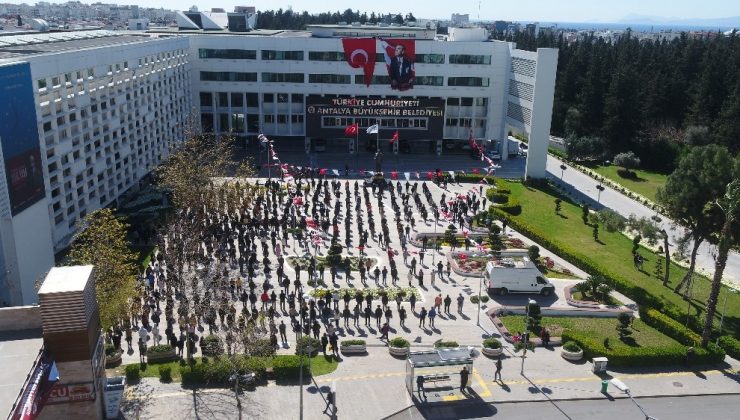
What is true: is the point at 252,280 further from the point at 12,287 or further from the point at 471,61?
the point at 471,61

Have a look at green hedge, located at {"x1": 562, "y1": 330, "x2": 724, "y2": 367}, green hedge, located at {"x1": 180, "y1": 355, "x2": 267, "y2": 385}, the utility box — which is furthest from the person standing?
green hedge, located at {"x1": 180, "y1": 355, "x2": 267, "y2": 385}

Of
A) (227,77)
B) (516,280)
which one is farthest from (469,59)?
(516,280)

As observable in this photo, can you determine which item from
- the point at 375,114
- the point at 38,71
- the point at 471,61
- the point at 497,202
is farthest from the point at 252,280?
the point at 471,61

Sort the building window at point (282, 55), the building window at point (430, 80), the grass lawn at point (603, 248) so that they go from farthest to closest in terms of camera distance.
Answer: the building window at point (430, 80), the building window at point (282, 55), the grass lawn at point (603, 248)

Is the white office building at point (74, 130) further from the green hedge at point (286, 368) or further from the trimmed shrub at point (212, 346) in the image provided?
the green hedge at point (286, 368)

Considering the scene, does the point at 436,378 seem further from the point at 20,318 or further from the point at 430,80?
the point at 430,80

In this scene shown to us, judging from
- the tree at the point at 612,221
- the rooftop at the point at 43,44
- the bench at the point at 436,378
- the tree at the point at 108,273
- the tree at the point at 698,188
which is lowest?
the bench at the point at 436,378

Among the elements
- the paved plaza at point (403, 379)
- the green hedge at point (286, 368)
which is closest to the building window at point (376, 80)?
the paved plaza at point (403, 379)
